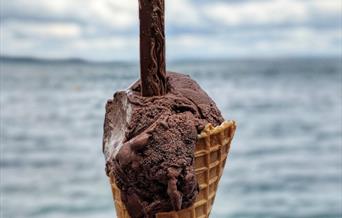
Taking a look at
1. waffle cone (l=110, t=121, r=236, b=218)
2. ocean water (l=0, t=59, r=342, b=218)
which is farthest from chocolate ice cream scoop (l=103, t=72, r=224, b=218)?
ocean water (l=0, t=59, r=342, b=218)

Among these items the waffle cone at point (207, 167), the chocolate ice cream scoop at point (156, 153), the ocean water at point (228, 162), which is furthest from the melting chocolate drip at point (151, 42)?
the ocean water at point (228, 162)

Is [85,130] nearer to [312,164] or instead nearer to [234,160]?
[234,160]

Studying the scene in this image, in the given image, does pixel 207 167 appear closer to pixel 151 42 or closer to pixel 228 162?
pixel 151 42

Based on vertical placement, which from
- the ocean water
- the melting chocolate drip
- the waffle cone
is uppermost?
the ocean water

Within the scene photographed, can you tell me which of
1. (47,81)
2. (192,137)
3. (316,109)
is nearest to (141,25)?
(192,137)

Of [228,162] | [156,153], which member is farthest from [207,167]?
[228,162]

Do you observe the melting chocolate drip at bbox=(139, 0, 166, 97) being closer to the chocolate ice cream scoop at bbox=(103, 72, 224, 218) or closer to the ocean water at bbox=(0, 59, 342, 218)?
the chocolate ice cream scoop at bbox=(103, 72, 224, 218)

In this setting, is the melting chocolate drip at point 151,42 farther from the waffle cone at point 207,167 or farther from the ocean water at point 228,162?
the ocean water at point 228,162
